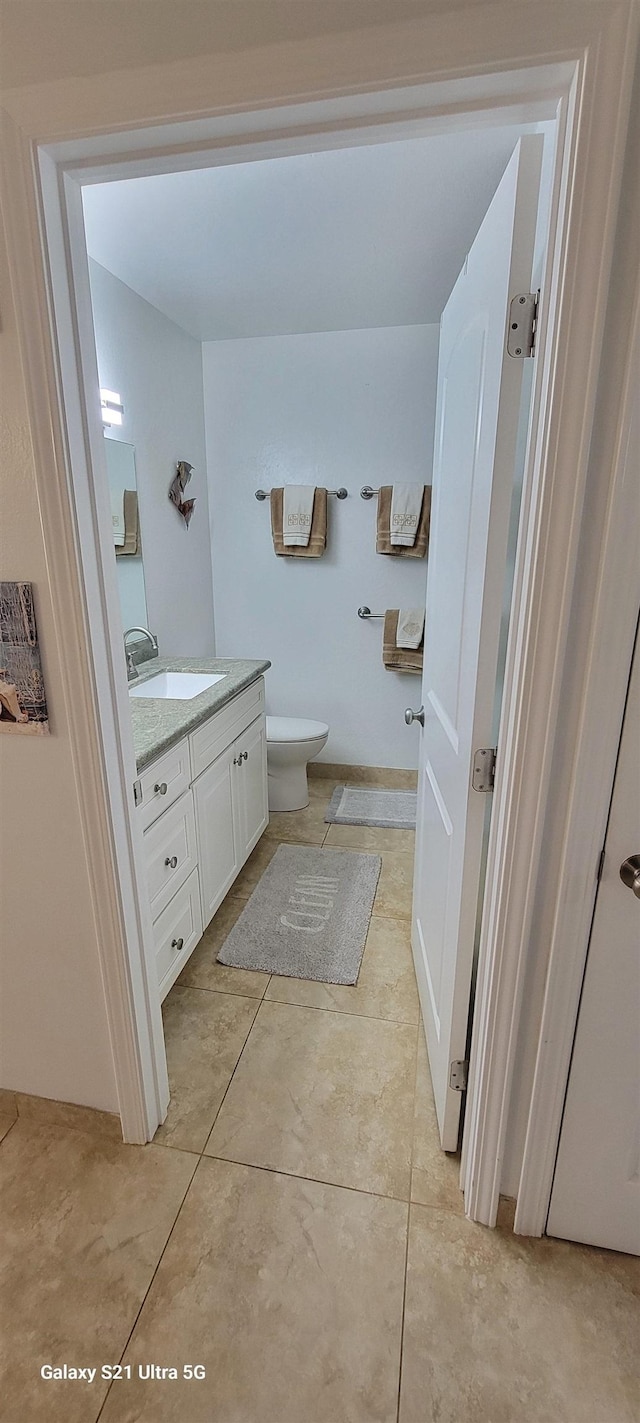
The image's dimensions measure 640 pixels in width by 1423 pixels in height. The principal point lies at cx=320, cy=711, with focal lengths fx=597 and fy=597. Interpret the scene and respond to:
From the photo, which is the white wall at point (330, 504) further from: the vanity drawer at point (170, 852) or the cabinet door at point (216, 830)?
the vanity drawer at point (170, 852)

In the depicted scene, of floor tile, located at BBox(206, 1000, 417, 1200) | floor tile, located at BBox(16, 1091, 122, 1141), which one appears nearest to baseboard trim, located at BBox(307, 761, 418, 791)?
floor tile, located at BBox(206, 1000, 417, 1200)

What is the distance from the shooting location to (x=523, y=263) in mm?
901

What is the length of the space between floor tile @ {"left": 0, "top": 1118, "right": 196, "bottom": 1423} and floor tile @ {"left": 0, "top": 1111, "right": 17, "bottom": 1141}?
0.02 meters

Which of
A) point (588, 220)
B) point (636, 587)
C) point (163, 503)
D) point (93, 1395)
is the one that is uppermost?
point (588, 220)

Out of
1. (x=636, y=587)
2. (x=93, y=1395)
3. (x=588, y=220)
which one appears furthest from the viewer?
(x=93, y=1395)

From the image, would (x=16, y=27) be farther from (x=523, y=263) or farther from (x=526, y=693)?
(x=526, y=693)

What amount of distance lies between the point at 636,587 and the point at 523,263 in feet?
1.71

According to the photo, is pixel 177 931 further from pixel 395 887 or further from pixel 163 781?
pixel 395 887

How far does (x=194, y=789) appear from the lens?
6.17ft

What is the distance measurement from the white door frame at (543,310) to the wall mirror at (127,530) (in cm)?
131

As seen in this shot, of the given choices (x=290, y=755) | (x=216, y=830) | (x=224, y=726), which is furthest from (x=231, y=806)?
(x=290, y=755)

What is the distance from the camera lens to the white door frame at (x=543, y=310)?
74 centimetres

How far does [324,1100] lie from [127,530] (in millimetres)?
2118

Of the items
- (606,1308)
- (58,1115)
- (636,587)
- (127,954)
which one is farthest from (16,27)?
(606,1308)
